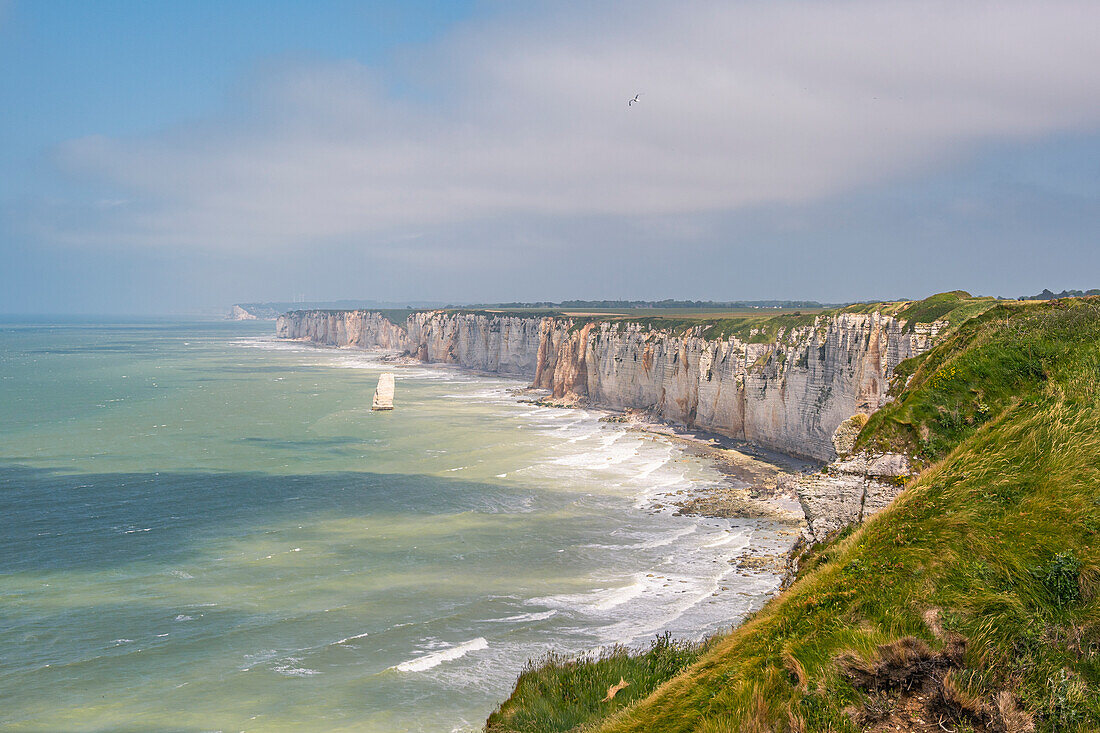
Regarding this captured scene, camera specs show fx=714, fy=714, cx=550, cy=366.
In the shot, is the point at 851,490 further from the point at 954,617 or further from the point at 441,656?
the point at 441,656

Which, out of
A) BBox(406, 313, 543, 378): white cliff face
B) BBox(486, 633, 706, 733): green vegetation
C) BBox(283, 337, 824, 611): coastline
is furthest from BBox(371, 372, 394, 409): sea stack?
BBox(486, 633, 706, 733): green vegetation

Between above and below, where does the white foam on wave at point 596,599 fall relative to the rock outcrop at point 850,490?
below

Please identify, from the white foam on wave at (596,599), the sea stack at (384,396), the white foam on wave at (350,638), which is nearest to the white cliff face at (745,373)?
the white foam on wave at (596,599)

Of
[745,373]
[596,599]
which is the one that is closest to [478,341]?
[745,373]

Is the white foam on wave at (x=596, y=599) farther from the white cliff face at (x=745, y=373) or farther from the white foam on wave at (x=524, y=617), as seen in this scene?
the white cliff face at (x=745, y=373)

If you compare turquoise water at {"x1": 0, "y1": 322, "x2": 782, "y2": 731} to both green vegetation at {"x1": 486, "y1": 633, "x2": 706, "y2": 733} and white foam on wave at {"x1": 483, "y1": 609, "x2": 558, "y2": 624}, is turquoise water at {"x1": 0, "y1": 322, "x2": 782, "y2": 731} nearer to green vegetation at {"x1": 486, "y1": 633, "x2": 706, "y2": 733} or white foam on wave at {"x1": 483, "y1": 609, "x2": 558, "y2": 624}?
white foam on wave at {"x1": 483, "y1": 609, "x2": 558, "y2": 624}
